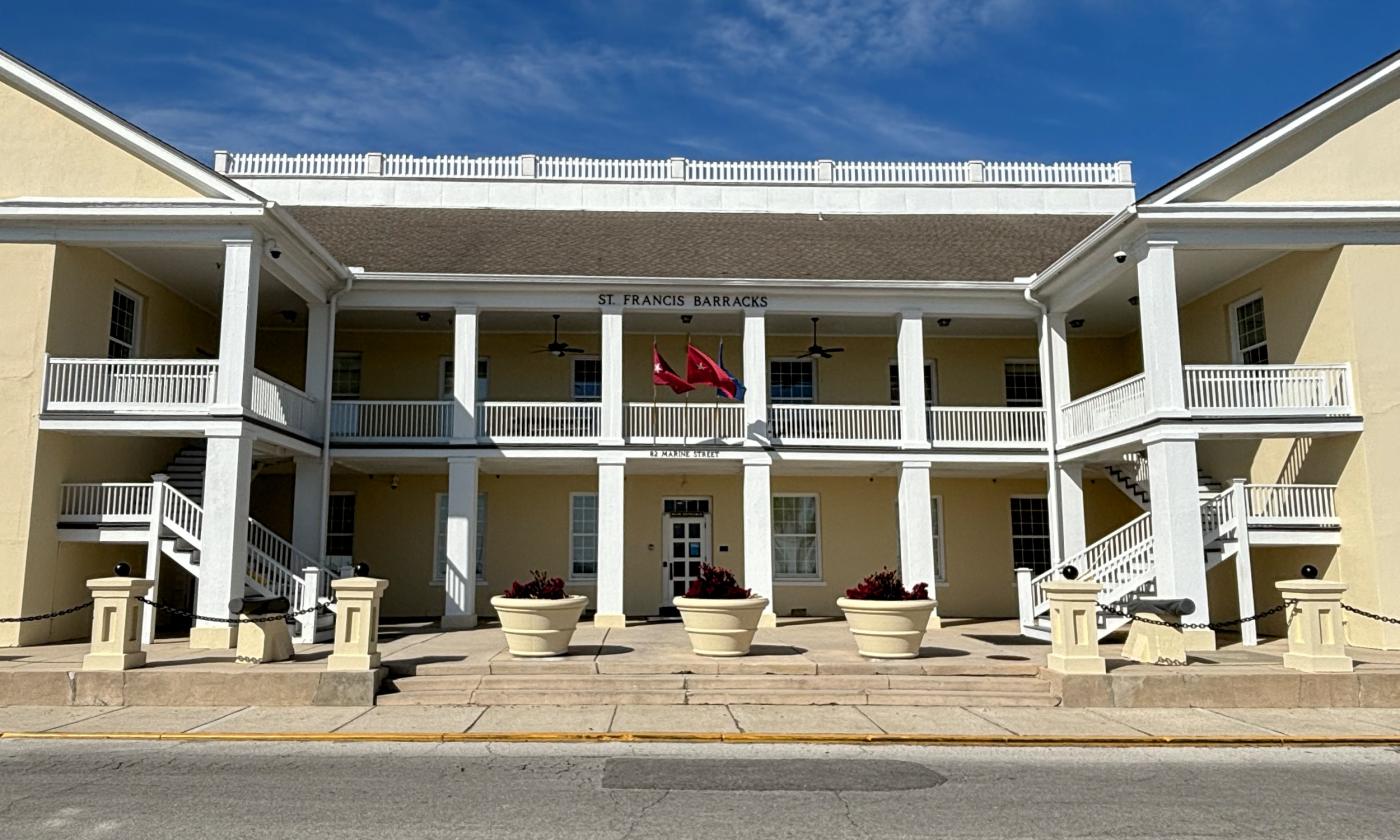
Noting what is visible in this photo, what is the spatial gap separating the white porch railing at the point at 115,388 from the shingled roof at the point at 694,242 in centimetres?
447

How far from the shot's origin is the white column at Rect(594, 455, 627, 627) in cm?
1786

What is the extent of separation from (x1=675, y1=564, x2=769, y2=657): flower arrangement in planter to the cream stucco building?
4.68 meters

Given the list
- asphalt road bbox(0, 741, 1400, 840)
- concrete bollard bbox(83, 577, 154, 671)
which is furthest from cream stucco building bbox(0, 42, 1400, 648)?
asphalt road bbox(0, 741, 1400, 840)

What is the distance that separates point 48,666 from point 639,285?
444 inches

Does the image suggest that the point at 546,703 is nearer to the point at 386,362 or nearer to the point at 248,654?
the point at 248,654

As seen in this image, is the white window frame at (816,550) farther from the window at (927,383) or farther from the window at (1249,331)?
the window at (1249,331)

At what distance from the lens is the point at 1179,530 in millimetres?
14625

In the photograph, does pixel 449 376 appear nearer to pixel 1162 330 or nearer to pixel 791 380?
pixel 791 380

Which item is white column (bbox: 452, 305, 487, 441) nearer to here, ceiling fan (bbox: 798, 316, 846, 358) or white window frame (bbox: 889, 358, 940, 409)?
Answer: ceiling fan (bbox: 798, 316, 846, 358)

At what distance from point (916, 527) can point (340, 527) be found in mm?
12507

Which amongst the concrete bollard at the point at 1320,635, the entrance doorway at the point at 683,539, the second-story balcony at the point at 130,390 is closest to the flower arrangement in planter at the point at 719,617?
the concrete bollard at the point at 1320,635

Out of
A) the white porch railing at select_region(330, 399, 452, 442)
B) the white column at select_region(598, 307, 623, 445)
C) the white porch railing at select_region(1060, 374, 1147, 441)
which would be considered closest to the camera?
the white porch railing at select_region(1060, 374, 1147, 441)

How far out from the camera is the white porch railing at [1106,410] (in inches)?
626

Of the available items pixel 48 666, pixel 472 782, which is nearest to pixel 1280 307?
pixel 472 782
